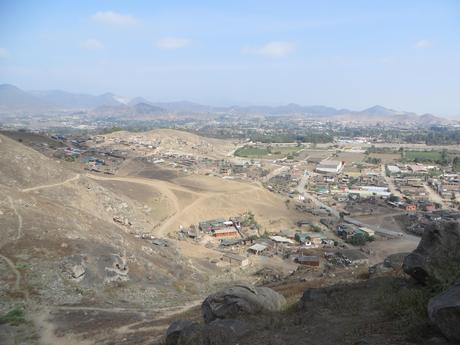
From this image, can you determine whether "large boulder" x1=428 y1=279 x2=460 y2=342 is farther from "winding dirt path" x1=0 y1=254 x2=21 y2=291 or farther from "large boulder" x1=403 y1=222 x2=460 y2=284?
"winding dirt path" x1=0 y1=254 x2=21 y2=291

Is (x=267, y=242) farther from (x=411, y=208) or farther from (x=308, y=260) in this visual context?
(x=411, y=208)

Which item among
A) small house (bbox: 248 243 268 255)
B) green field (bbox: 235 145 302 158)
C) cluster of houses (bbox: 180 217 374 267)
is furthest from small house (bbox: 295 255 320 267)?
green field (bbox: 235 145 302 158)

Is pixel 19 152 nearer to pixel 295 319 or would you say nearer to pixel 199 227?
pixel 199 227

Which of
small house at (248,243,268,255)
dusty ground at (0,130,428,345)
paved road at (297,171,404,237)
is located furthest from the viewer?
paved road at (297,171,404,237)

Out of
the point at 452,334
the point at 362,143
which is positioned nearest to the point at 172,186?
the point at 452,334

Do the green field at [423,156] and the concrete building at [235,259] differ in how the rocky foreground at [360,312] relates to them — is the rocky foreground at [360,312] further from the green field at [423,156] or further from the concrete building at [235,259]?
the green field at [423,156]

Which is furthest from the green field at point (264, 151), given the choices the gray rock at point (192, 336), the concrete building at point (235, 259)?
the gray rock at point (192, 336)

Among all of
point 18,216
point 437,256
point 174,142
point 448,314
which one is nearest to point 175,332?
point 448,314
